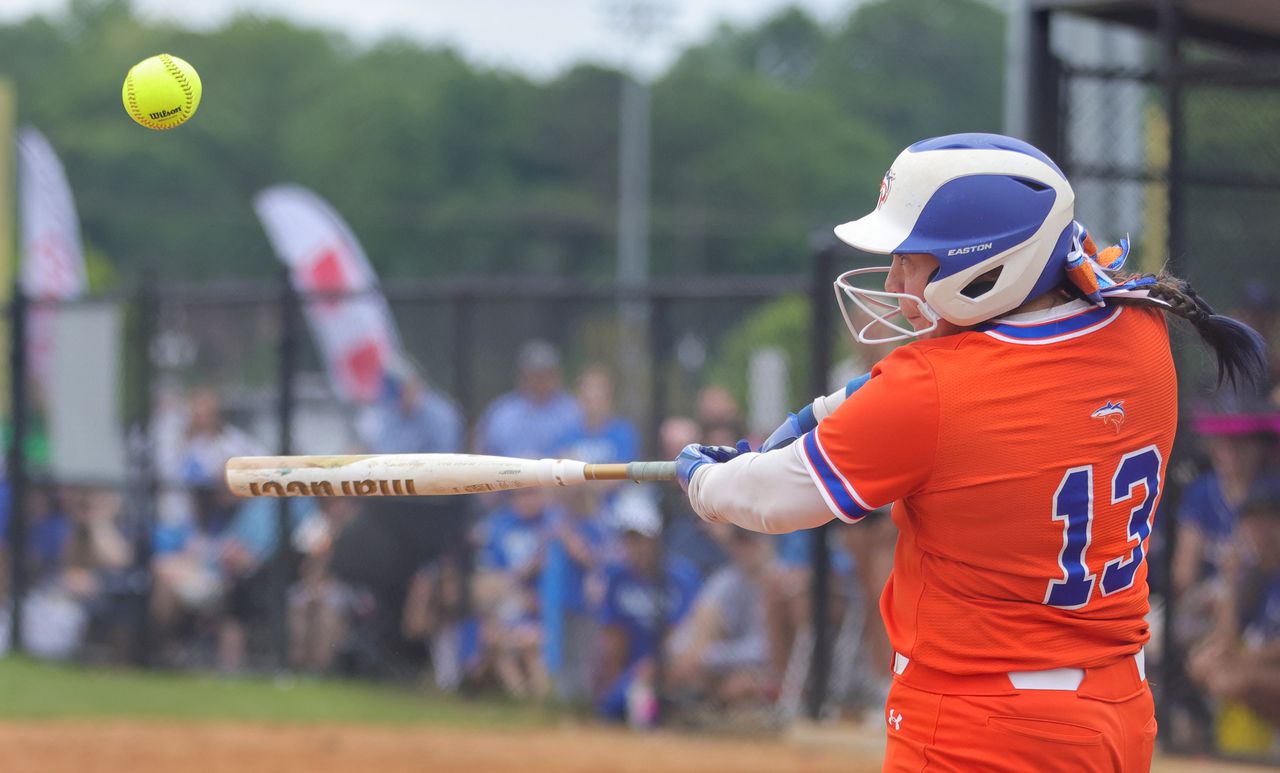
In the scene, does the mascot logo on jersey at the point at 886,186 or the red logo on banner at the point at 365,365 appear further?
the red logo on banner at the point at 365,365

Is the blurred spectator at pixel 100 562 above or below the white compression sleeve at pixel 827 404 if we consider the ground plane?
below

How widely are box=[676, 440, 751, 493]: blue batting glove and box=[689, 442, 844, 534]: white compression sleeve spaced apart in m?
0.11

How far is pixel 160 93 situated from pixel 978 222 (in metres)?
2.32

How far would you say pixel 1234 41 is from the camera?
7832 millimetres

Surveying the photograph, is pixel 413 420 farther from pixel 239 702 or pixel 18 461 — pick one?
pixel 18 461

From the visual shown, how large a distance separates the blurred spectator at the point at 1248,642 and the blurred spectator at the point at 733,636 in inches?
90.3

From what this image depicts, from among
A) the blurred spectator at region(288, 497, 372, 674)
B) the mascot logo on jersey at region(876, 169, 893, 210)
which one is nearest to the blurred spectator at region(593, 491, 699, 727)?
the blurred spectator at region(288, 497, 372, 674)

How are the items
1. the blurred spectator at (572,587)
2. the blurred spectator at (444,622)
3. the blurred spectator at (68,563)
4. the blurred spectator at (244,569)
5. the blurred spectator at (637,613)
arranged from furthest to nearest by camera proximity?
1. the blurred spectator at (68,563)
2. the blurred spectator at (244,569)
3. the blurred spectator at (444,622)
4. the blurred spectator at (572,587)
5. the blurred spectator at (637,613)

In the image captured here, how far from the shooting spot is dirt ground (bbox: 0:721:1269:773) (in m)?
7.45

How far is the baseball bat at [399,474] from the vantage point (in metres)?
3.38

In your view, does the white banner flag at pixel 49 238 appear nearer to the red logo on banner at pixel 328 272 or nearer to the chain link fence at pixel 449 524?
the chain link fence at pixel 449 524

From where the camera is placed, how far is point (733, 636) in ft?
27.6

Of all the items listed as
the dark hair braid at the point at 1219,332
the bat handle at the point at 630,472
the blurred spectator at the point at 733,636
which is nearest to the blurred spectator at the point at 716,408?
the blurred spectator at the point at 733,636

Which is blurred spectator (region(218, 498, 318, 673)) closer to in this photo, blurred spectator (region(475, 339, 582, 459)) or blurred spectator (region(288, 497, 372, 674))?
blurred spectator (region(288, 497, 372, 674))
